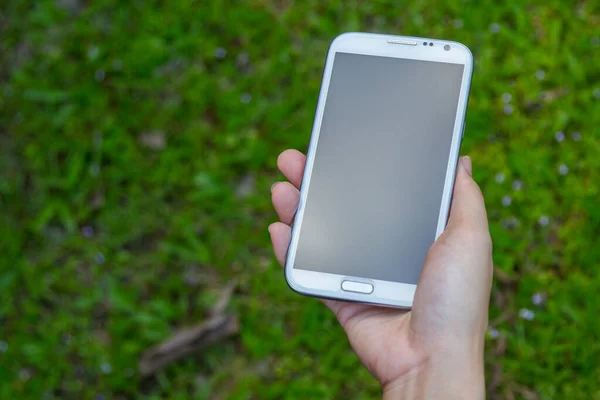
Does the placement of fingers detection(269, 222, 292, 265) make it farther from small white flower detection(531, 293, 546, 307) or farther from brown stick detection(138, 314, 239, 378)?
small white flower detection(531, 293, 546, 307)

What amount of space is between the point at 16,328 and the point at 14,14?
72.7 inches

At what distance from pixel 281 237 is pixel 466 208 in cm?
69

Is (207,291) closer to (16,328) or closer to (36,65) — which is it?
(16,328)

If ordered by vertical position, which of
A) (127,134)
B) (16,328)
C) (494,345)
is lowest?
(16,328)

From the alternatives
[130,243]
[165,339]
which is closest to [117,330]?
[165,339]

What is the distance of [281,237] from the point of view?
2238 mm

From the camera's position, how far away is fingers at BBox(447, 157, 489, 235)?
192 centimetres

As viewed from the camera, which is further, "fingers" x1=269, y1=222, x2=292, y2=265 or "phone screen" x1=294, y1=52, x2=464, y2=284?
"fingers" x1=269, y1=222, x2=292, y2=265

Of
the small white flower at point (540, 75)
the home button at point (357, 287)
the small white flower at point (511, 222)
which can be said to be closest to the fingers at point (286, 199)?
the home button at point (357, 287)

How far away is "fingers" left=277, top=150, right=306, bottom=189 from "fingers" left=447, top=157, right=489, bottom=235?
0.60m

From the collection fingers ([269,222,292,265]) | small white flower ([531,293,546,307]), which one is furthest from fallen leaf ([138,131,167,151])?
small white flower ([531,293,546,307])

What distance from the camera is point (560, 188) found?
263 cm

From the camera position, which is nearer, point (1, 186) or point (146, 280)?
point (146, 280)

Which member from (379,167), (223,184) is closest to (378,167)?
(379,167)
